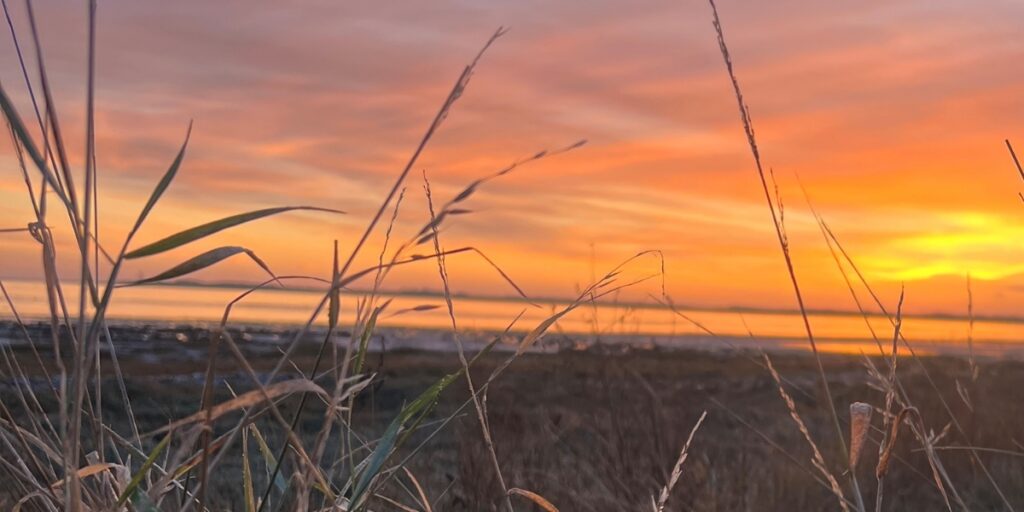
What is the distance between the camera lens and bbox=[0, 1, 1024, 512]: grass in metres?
1.06

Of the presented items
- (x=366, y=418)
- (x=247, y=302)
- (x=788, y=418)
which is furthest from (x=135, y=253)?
(x=247, y=302)

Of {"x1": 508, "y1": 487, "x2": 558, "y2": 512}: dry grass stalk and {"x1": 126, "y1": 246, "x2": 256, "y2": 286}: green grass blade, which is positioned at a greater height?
{"x1": 126, "y1": 246, "x2": 256, "y2": 286}: green grass blade

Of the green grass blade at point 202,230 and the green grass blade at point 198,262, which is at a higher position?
the green grass blade at point 202,230

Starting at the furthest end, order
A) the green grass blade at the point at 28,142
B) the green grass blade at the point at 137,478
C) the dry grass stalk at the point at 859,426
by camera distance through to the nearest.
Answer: the dry grass stalk at the point at 859,426
the green grass blade at the point at 137,478
the green grass blade at the point at 28,142

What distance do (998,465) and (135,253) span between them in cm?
599

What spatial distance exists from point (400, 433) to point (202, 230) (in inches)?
16.6

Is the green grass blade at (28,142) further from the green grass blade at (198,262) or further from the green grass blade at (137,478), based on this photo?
the green grass blade at (137,478)

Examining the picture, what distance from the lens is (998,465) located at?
6.01 meters

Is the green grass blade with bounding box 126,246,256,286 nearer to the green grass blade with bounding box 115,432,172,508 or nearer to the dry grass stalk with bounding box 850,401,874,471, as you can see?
the green grass blade with bounding box 115,432,172,508

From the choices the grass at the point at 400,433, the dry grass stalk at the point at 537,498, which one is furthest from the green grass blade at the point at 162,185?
the dry grass stalk at the point at 537,498

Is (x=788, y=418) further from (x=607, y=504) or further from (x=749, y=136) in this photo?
(x=749, y=136)

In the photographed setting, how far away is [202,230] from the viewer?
1.12 metres

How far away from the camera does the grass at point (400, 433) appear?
1063 millimetres

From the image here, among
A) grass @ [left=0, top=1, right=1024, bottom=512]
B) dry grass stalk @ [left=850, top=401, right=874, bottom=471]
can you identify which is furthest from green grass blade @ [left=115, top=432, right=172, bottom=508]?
dry grass stalk @ [left=850, top=401, right=874, bottom=471]
